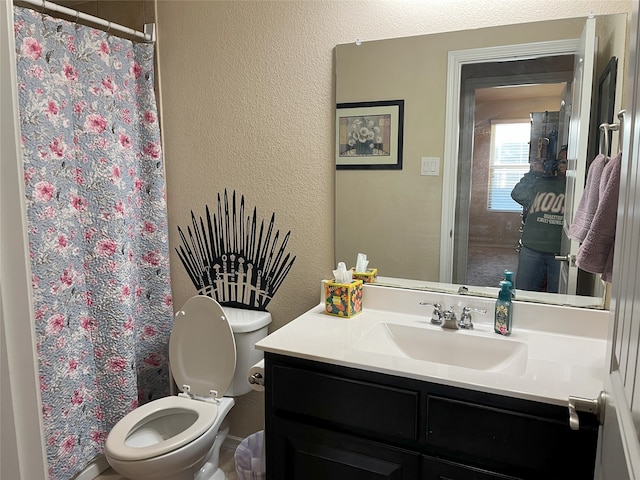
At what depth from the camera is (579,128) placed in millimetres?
1616

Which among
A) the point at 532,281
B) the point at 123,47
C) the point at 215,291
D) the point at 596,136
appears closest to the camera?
the point at 596,136

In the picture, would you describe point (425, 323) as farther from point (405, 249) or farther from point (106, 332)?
point (106, 332)

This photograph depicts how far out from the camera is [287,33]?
2031mm

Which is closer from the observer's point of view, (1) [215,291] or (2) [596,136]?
(2) [596,136]

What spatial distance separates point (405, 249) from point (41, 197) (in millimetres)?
1415

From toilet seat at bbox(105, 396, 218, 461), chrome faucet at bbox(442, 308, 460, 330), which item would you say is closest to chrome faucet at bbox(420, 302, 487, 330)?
chrome faucet at bbox(442, 308, 460, 330)

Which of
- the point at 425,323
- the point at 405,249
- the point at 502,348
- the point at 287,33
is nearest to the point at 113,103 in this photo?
the point at 287,33

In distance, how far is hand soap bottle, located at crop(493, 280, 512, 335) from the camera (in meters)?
1.67

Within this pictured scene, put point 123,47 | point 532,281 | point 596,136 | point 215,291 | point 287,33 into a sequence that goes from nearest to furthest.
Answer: point 596,136 → point 532,281 → point 287,33 → point 123,47 → point 215,291

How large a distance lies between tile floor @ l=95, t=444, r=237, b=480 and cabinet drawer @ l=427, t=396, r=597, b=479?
4.10ft

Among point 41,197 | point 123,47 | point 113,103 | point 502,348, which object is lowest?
point 502,348

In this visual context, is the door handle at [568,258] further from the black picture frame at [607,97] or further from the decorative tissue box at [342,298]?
the decorative tissue box at [342,298]

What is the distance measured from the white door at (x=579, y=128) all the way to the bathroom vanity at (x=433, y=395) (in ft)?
0.97

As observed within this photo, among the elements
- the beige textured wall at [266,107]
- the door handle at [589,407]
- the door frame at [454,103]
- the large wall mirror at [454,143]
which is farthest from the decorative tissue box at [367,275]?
the door handle at [589,407]
